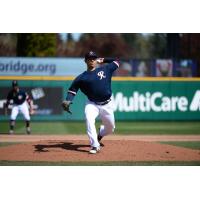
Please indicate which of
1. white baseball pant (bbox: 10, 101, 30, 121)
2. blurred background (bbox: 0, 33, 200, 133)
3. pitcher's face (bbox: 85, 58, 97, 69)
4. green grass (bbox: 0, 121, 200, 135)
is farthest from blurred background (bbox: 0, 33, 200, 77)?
pitcher's face (bbox: 85, 58, 97, 69)

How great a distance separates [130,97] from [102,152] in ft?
24.1

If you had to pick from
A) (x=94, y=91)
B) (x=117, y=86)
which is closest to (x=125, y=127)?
(x=117, y=86)

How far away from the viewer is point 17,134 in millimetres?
12414

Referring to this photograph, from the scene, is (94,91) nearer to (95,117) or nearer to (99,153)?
(95,117)

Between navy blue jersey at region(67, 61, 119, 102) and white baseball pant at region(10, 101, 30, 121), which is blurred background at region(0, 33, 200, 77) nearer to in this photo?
white baseball pant at region(10, 101, 30, 121)

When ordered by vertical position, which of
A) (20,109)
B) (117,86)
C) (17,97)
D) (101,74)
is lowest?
(20,109)

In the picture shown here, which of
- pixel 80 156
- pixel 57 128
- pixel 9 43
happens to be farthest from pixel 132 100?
pixel 80 156

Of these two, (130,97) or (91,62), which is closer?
(91,62)

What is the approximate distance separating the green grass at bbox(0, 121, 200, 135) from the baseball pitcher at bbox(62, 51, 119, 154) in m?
4.18

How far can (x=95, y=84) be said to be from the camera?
27.1ft

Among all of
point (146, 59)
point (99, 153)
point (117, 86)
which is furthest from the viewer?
point (146, 59)

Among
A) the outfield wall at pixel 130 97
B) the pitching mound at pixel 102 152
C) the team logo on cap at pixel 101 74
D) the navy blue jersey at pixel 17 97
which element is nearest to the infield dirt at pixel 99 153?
the pitching mound at pixel 102 152

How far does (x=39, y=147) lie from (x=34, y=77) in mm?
6805

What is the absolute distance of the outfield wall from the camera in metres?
15.1
